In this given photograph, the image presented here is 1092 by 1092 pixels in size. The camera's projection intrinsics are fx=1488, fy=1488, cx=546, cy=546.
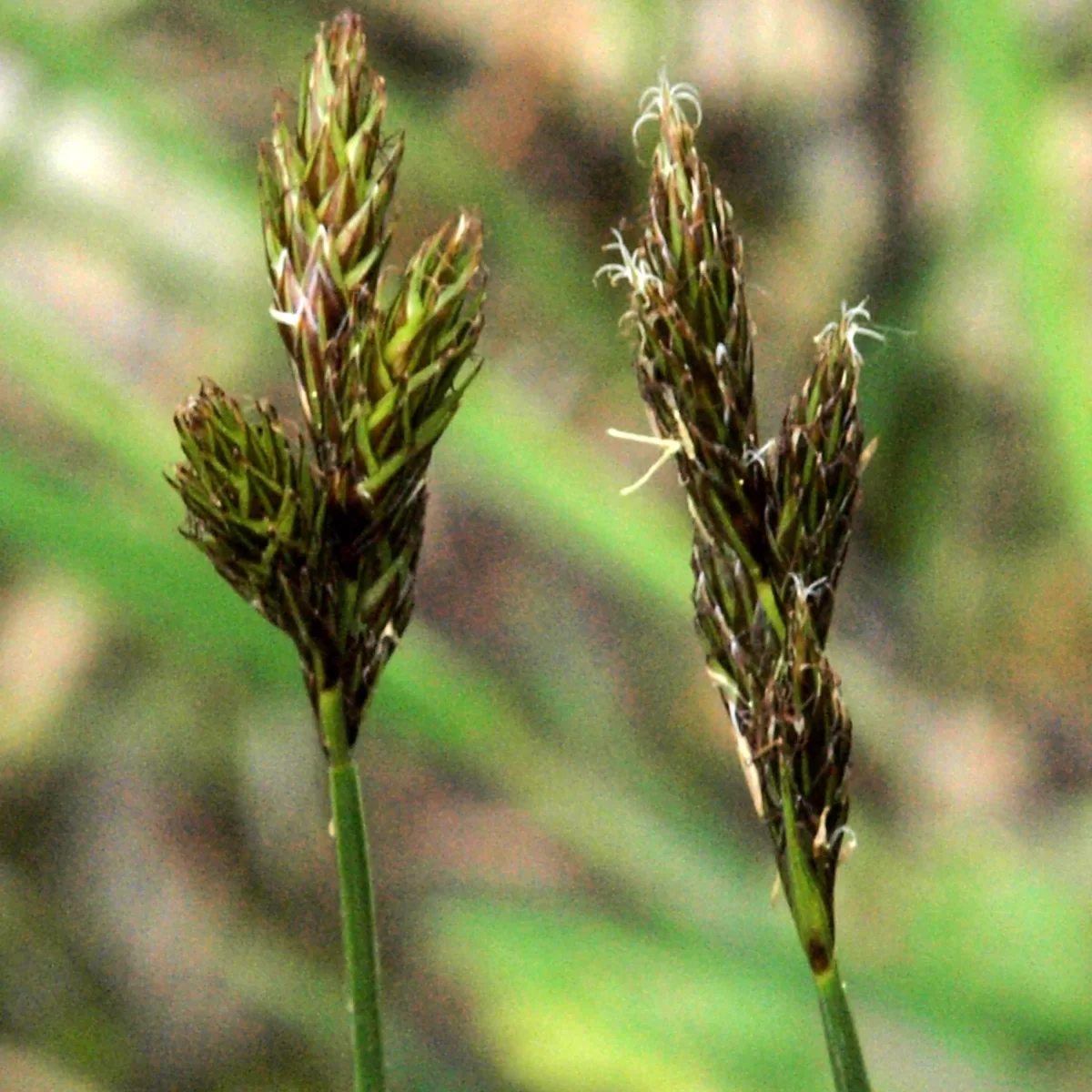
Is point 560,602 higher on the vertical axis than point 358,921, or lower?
higher

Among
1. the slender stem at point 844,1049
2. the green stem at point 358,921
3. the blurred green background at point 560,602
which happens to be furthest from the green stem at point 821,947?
the blurred green background at point 560,602

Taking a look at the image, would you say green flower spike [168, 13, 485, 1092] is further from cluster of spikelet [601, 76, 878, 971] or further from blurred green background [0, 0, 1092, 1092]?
blurred green background [0, 0, 1092, 1092]

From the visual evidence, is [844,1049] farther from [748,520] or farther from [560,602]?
[560,602]

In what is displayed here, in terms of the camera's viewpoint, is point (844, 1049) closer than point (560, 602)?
Yes

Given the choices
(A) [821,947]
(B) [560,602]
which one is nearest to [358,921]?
(A) [821,947]

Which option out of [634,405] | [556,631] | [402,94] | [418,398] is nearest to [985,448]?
[634,405]

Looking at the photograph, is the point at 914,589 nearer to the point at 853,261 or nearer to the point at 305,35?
the point at 853,261
